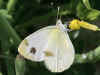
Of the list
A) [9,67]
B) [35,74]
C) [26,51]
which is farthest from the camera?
[35,74]

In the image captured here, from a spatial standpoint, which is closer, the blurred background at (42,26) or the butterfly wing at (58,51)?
the butterfly wing at (58,51)

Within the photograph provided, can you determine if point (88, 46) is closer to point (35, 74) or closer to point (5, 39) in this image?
point (35, 74)

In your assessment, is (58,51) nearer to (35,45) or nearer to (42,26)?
(35,45)

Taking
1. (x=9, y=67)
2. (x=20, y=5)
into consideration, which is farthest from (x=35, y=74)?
(x=20, y=5)

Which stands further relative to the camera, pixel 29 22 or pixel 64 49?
pixel 29 22

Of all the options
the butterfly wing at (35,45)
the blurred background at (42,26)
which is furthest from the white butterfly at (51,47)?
the blurred background at (42,26)

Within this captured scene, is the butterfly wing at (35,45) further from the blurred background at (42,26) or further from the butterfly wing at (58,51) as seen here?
the blurred background at (42,26)

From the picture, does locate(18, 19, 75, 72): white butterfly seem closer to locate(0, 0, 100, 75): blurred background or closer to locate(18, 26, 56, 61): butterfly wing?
locate(18, 26, 56, 61): butterfly wing

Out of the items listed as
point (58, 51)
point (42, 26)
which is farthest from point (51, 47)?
point (42, 26)
